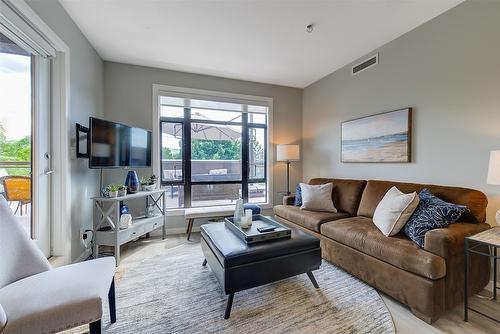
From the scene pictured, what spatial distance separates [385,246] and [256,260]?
3.53 ft

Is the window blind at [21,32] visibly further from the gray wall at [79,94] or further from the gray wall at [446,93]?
the gray wall at [446,93]

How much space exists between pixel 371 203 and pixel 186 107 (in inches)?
124

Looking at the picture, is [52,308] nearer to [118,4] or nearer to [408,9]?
[118,4]

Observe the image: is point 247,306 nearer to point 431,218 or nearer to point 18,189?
point 431,218

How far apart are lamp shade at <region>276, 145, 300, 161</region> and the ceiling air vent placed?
4.77 ft

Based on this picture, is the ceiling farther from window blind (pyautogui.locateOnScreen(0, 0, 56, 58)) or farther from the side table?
the side table

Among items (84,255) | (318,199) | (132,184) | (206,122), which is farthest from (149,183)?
(318,199)

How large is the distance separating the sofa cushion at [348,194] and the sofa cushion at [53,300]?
2.68 m

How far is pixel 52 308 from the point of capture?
1.04m

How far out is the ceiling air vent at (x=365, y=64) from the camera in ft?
9.55

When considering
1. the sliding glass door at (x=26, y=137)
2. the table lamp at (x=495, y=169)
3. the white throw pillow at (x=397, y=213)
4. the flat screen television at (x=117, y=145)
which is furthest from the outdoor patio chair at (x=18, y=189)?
the table lamp at (x=495, y=169)

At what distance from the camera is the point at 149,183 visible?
10.4ft

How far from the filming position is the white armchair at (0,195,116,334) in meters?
1.00

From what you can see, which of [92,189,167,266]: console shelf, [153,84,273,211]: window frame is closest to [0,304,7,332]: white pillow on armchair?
[92,189,167,266]: console shelf
